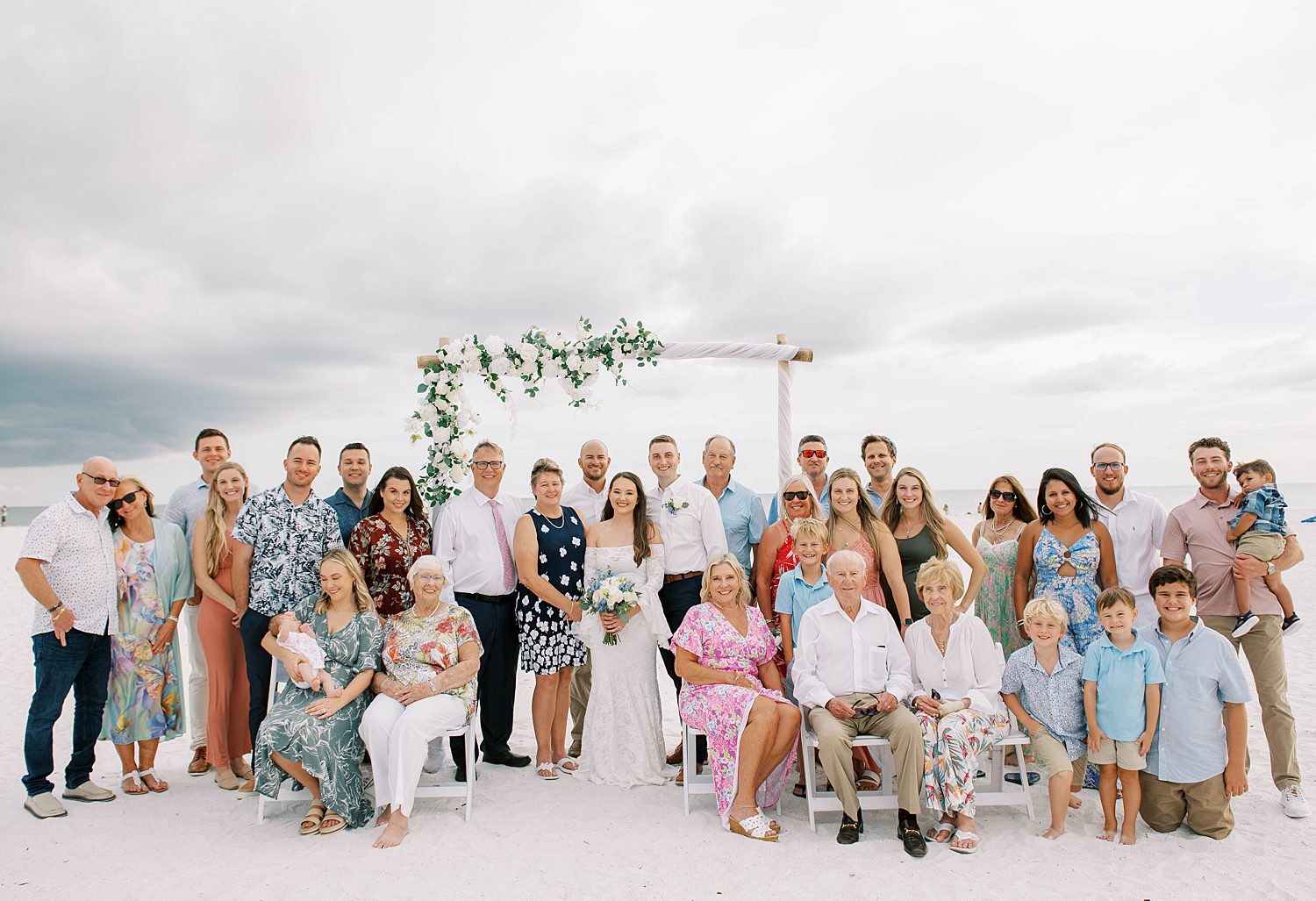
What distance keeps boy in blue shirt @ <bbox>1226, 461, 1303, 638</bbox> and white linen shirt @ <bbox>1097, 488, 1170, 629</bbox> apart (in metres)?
0.40

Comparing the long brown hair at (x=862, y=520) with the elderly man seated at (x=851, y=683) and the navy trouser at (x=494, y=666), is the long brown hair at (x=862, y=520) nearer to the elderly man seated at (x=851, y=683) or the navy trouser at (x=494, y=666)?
the elderly man seated at (x=851, y=683)

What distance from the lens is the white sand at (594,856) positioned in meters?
3.87

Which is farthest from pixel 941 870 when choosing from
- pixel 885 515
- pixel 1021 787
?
pixel 885 515

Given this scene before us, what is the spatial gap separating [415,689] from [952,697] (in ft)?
10.2

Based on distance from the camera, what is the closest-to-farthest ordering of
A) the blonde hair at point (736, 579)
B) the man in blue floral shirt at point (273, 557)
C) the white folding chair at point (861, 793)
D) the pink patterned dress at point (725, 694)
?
the white folding chair at point (861, 793), the pink patterned dress at point (725, 694), the blonde hair at point (736, 579), the man in blue floral shirt at point (273, 557)

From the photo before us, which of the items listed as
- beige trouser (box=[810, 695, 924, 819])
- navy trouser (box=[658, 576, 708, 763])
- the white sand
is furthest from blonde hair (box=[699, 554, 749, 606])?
the white sand

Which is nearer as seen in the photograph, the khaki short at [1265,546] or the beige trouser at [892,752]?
the beige trouser at [892,752]

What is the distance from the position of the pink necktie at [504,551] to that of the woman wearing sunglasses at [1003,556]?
3.34 meters

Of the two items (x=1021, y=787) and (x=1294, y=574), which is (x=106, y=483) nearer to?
(x=1021, y=787)

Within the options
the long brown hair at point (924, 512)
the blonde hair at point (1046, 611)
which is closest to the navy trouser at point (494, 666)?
the long brown hair at point (924, 512)

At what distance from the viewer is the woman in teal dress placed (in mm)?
4500

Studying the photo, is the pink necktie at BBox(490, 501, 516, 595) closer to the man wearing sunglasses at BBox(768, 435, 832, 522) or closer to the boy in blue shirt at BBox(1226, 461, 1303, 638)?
the man wearing sunglasses at BBox(768, 435, 832, 522)

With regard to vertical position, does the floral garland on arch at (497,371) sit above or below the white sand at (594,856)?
above

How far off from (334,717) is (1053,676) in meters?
4.11
